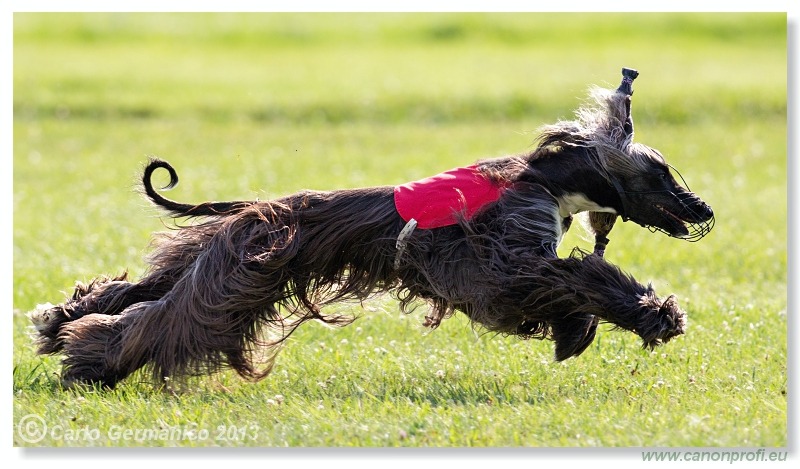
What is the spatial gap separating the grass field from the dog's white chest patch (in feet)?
3.08

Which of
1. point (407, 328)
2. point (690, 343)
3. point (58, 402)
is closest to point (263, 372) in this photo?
point (58, 402)

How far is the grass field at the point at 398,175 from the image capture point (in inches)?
212

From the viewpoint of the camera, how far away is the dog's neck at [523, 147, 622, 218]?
571 cm

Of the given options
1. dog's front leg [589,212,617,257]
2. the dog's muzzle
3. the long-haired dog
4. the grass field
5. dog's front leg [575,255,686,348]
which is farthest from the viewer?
dog's front leg [589,212,617,257]

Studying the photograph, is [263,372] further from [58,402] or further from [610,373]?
[610,373]

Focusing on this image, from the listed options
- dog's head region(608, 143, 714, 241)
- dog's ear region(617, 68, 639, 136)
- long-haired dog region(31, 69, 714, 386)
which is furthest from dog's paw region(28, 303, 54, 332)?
dog's ear region(617, 68, 639, 136)

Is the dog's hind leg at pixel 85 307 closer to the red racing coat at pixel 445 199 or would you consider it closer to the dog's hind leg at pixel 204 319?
the dog's hind leg at pixel 204 319

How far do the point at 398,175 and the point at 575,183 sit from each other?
24.8ft

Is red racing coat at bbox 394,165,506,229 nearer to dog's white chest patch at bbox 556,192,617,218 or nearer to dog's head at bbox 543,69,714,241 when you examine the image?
dog's white chest patch at bbox 556,192,617,218

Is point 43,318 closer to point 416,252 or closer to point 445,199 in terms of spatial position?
point 416,252

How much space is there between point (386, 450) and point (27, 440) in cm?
174

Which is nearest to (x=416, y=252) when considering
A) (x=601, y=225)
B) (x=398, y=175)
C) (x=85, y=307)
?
(x=601, y=225)

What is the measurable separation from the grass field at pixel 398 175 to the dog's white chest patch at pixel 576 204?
940 mm

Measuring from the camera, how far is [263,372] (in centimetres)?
602
